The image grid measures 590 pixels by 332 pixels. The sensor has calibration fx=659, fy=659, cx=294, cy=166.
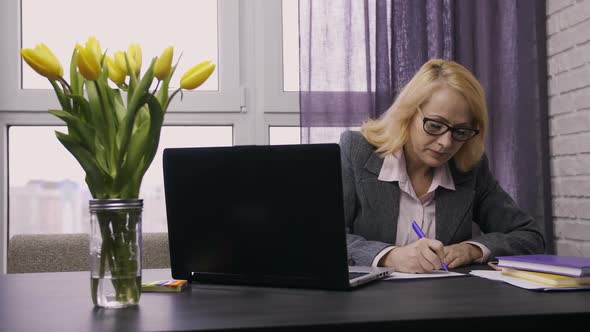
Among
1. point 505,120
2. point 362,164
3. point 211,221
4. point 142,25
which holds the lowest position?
point 211,221

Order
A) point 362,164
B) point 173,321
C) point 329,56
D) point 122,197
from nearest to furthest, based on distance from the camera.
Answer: point 173,321, point 122,197, point 362,164, point 329,56

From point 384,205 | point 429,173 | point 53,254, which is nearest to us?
point 53,254

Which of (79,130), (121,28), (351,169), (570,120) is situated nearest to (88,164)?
(79,130)

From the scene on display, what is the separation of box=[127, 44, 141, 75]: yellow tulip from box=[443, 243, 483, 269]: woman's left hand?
81 centimetres

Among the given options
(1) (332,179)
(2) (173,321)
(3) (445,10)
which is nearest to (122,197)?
(2) (173,321)

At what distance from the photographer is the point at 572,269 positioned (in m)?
1.11

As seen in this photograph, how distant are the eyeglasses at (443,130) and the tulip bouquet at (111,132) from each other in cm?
96

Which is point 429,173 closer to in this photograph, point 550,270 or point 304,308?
point 550,270

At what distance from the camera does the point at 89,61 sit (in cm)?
93

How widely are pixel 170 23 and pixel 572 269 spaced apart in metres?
2.01

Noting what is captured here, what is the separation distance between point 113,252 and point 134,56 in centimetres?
31

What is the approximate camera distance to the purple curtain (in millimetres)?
2539

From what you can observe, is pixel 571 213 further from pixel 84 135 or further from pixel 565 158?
pixel 84 135

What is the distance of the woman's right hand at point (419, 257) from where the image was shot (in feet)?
4.42
